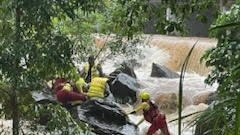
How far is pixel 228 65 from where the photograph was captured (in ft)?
5.79

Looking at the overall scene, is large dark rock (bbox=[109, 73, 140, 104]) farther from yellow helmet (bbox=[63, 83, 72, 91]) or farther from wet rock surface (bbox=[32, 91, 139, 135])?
yellow helmet (bbox=[63, 83, 72, 91])

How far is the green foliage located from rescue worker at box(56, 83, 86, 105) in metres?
5.36

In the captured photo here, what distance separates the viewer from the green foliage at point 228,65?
3.21 feet

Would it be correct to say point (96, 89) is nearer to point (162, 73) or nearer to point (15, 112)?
point (162, 73)

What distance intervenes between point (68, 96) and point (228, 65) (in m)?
6.70

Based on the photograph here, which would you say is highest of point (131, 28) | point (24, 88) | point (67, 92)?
point (131, 28)

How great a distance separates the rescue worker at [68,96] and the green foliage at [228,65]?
17.6 feet

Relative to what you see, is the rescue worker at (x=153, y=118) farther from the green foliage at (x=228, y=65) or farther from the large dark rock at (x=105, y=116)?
the green foliage at (x=228, y=65)

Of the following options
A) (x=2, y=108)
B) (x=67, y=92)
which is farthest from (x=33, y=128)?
(x=67, y=92)

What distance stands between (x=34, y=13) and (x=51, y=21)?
0.22m

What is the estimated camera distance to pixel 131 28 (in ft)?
9.27

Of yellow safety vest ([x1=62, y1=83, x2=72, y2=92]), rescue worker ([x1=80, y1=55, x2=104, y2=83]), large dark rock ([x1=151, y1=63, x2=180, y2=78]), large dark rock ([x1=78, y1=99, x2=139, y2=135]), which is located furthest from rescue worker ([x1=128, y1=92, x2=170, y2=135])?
large dark rock ([x1=151, y1=63, x2=180, y2=78])

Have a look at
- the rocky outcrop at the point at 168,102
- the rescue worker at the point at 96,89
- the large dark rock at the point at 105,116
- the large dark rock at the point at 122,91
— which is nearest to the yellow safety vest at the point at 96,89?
the rescue worker at the point at 96,89

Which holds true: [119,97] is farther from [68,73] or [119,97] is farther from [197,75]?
[68,73]
